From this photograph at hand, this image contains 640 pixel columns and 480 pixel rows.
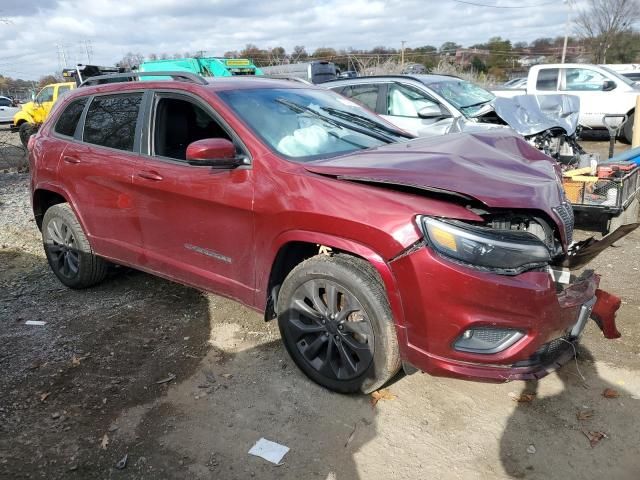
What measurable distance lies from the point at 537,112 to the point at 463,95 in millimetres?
1173

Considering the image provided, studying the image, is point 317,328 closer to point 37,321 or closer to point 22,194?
point 37,321

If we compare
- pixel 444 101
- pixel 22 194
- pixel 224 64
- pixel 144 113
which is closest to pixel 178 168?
pixel 144 113

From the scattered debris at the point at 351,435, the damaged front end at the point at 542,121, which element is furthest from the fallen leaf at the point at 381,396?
the damaged front end at the point at 542,121

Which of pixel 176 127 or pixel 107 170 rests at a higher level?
pixel 176 127

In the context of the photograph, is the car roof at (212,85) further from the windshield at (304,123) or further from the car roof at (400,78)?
the car roof at (400,78)

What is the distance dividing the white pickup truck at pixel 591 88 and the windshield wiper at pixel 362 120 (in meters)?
9.70

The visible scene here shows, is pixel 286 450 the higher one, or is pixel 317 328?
pixel 317 328

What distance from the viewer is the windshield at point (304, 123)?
3355 mm

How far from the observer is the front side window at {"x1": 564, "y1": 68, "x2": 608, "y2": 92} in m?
13.0

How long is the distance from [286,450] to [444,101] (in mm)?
6331

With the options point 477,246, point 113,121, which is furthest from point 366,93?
point 477,246

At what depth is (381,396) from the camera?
10.3ft

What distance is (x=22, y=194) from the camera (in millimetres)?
9453

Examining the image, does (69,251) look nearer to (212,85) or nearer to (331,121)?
(212,85)
